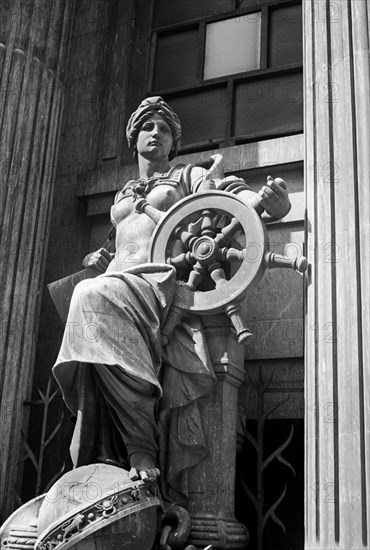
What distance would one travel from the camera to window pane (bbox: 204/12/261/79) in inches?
328

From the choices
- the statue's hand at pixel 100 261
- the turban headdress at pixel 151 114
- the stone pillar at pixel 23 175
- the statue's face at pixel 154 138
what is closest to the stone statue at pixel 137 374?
the statue's hand at pixel 100 261

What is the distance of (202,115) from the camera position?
8289 mm

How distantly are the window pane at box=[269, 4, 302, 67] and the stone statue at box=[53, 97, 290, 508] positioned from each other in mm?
3131

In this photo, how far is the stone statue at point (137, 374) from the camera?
4.77 meters

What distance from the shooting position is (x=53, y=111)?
24.7ft

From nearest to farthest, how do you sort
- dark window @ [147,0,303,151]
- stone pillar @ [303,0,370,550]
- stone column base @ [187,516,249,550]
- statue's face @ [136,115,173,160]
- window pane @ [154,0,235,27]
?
1. stone pillar @ [303,0,370,550]
2. stone column base @ [187,516,249,550]
3. statue's face @ [136,115,173,160]
4. dark window @ [147,0,303,151]
5. window pane @ [154,0,235,27]

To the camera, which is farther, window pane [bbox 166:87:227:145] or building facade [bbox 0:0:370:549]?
window pane [bbox 166:87:227:145]

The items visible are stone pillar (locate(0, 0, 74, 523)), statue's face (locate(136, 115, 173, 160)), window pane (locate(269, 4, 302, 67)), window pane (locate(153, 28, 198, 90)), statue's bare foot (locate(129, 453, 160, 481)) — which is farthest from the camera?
window pane (locate(153, 28, 198, 90))

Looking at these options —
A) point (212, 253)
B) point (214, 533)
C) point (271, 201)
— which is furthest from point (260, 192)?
point (214, 533)

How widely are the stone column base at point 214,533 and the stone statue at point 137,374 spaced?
22 cm

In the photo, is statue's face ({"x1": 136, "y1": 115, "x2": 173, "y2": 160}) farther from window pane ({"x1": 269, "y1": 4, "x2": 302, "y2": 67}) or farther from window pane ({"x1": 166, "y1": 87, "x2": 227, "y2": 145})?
window pane ({"x1": 269, "y1": 4, "x2": 302, "y2": 67})

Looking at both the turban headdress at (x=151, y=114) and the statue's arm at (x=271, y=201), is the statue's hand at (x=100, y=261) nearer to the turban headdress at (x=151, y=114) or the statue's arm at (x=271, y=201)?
the turban headdress at (x=151, y=114)

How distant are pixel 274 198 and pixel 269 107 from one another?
2.92 metres

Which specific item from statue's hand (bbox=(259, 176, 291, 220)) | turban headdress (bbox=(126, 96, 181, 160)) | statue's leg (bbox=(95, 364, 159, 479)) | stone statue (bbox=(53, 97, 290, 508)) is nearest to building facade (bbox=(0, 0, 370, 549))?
statue's hand (bbox=(259, 176, 291, 220))
